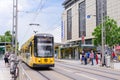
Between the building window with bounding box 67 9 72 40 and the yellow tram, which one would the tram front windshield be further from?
the building window with bounding box 67 9 72 40

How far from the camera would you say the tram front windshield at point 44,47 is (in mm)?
31125

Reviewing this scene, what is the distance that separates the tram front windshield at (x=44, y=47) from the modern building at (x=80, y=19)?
123 feet

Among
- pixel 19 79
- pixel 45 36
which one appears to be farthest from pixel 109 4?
pixel 19 79

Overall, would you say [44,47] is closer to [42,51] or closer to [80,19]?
[42,51]

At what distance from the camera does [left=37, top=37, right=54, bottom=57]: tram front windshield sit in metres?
31.1

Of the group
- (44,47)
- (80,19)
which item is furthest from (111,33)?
(80,19)

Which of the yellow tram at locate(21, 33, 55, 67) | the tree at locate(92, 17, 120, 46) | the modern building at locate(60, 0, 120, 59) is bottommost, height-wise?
the yellow tram at locate(21, 33, 55, 67)

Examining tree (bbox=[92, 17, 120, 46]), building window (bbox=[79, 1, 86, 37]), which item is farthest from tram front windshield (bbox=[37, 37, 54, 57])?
building window (bbox=[79, 1, 86, 37])

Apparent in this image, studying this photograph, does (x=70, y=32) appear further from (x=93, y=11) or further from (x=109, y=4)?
(x=109, y=4)

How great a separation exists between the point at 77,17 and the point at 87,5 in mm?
11441

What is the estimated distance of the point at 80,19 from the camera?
118312 millimetres

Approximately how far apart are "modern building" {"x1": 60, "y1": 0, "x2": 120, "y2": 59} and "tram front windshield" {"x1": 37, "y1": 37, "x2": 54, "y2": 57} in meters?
37.6

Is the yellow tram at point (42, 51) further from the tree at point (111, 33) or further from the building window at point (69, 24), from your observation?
the building window at point (69, 24)

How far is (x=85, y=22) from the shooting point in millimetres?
113188
